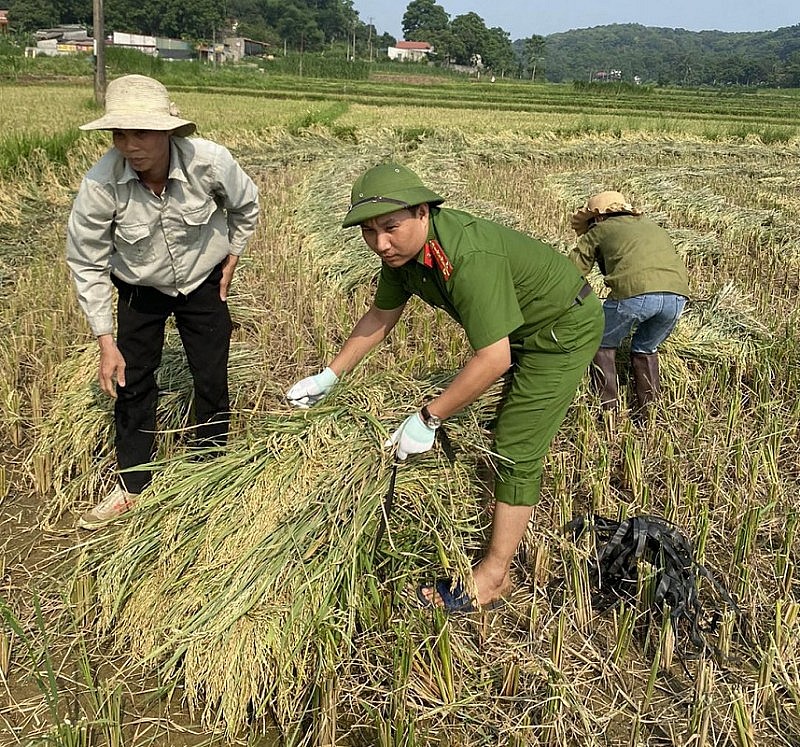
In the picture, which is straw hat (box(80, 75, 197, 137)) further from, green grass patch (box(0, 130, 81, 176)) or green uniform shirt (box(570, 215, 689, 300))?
green grass patch (box(0, 130, 81, 176))

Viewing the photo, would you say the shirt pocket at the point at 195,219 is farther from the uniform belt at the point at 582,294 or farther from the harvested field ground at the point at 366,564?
the uniform belt at the point at 582,294

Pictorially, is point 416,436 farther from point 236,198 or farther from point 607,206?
point 607,206

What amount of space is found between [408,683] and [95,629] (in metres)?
1.07

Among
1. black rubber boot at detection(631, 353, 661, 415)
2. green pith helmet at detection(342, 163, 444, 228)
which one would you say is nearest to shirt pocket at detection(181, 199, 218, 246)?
green pith helmet at detection(342, 163, 444, 228)

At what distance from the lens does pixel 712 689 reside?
78.5 inches

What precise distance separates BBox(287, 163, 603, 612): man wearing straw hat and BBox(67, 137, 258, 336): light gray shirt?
0.70m

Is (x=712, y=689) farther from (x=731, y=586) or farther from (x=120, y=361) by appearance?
(x=120, y=361)

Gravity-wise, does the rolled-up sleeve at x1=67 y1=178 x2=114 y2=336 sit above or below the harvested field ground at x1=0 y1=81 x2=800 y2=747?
above

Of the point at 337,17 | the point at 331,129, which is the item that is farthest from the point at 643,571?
the point at 337,17

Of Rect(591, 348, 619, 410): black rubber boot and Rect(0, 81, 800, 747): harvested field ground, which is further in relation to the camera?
Rect(591, 348, 619, 410): black rubber boot

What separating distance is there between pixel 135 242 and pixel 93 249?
15 centimetres

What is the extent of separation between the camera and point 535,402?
2338 millimetres

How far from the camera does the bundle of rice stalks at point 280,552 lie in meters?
1.95

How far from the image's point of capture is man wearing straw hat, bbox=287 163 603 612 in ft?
6.53
